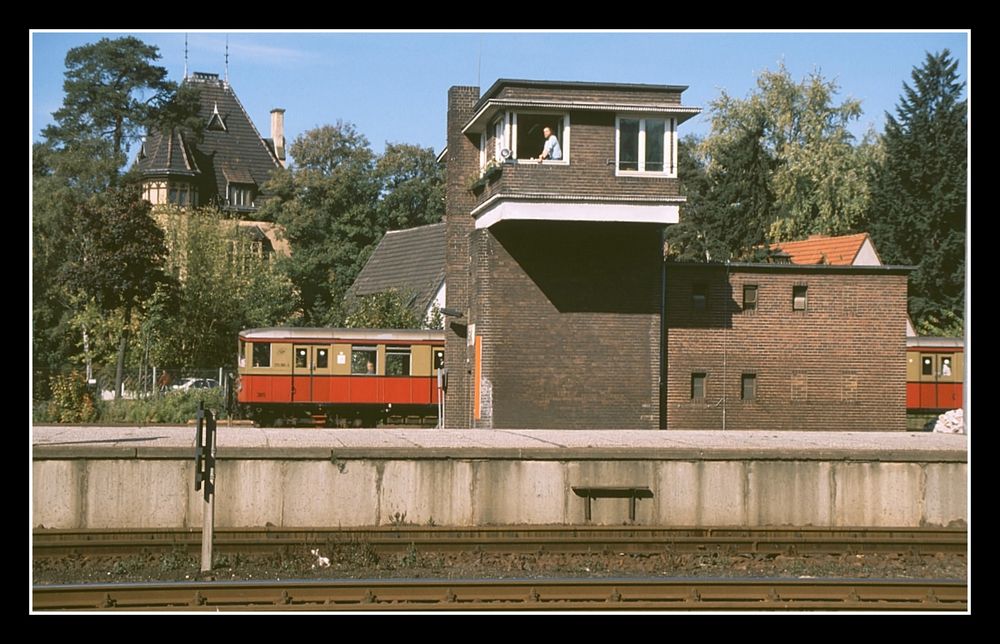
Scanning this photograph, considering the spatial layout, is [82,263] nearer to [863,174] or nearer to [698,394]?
[698,394]

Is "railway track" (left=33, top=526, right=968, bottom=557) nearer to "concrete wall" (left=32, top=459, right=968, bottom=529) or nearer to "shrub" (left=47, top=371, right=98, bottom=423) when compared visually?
"concrete wall" (left=32, top=459, right=968, bottom=529)

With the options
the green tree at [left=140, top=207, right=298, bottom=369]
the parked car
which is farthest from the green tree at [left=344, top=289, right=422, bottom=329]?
the parked car

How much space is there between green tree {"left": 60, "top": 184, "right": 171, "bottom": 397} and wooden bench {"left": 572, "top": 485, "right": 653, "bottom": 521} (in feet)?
Result: 95.8

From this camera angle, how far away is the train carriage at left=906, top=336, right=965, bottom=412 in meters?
38.2

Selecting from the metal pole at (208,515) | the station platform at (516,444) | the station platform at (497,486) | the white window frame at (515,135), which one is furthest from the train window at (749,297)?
the metal pole at (208,515)

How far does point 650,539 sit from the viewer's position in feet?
55.5

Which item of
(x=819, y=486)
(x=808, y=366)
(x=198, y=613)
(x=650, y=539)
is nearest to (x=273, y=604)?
(x=198, y=613)

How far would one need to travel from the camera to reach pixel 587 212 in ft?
91.8

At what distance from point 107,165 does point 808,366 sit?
36345 mm

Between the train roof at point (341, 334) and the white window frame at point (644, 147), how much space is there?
949cm

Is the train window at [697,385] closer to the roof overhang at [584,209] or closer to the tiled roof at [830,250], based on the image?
the roof overhang at [584,209]

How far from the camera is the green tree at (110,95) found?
53531 millimetres

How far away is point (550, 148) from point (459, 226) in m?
5.24

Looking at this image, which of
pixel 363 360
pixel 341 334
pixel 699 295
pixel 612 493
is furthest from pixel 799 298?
pixel 612 493
